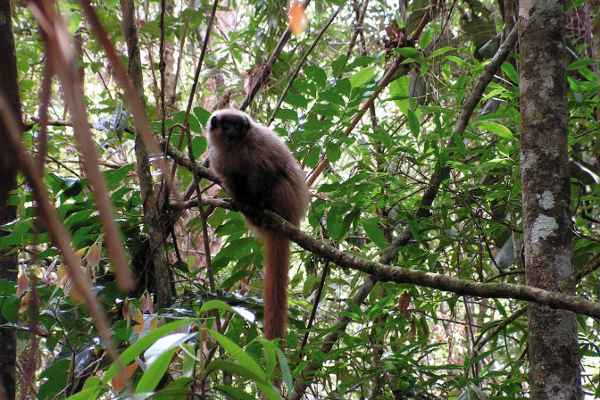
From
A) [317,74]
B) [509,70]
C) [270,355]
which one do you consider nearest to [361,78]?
[317,74]

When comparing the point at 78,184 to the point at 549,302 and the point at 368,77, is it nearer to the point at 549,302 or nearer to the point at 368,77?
the point at 368,77

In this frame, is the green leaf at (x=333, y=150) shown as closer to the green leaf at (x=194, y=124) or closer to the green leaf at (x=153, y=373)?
the green leaf at (x=194, y=124)

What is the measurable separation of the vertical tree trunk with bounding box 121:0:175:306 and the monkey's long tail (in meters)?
0.45

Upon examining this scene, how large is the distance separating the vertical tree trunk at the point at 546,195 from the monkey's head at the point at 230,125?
7.05 ft

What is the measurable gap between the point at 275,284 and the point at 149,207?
759 millimetres

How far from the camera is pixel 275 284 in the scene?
3.03m

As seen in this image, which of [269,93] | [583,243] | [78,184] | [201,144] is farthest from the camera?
[269,93]

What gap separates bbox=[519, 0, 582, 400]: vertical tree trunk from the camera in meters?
1.97

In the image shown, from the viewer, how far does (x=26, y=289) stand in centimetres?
204

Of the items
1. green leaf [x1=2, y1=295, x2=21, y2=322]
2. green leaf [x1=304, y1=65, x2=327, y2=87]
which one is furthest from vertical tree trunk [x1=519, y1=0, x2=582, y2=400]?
green leaf [x1=2, y1=295, x2=21, y2=322]

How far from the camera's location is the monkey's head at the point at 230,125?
13.3ft

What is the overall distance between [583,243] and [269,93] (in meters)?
2.57

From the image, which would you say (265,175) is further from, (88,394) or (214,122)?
(88,394)

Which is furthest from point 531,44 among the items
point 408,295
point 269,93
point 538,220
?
point 269,93
